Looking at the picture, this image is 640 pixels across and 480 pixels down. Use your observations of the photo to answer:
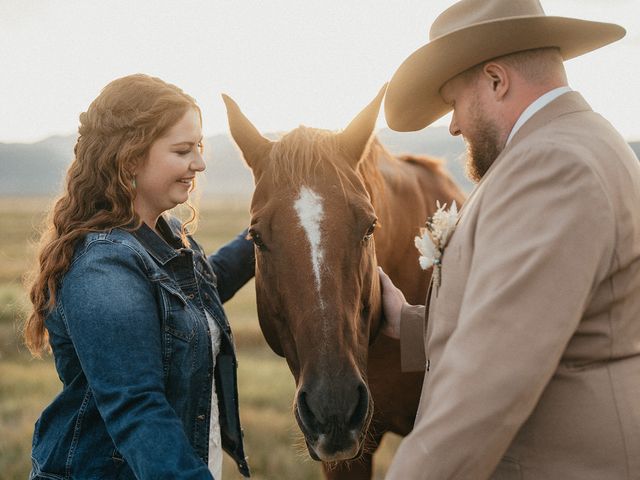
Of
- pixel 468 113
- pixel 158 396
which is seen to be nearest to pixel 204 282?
pixel 158 396

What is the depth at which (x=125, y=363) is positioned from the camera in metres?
2.12

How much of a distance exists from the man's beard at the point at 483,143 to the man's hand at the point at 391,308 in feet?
3.56

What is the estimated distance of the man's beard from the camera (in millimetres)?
2105

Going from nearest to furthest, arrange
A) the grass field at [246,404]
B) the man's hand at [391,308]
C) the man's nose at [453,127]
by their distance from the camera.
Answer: the man's nose at [453,127] < the man's hand at [391,308] < the grass field at [246,404]

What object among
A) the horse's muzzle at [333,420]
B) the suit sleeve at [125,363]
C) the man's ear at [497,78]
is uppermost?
the man's ear at [497,78]

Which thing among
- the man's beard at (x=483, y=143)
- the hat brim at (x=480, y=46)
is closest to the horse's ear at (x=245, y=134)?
the hat brim at (x=480, y=46)

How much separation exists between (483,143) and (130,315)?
1.42 meters

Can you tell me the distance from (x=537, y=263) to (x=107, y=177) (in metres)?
1.81

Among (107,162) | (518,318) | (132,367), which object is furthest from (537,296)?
(107,162)

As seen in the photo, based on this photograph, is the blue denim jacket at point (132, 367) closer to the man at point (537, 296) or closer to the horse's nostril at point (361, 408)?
the horse's nostril at point (361, 408)

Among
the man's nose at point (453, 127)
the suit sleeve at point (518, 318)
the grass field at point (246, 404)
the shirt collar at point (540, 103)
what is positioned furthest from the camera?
the grass field at point (246, 404)

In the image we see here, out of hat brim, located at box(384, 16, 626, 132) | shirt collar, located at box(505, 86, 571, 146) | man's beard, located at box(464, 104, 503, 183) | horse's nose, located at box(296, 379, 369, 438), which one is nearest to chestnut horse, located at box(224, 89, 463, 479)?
horse's nose, located at box(296, 379, 369, 438)

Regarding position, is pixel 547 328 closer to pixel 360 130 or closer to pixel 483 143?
pixel 483 143

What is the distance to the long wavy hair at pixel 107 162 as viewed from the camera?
2.49 m
